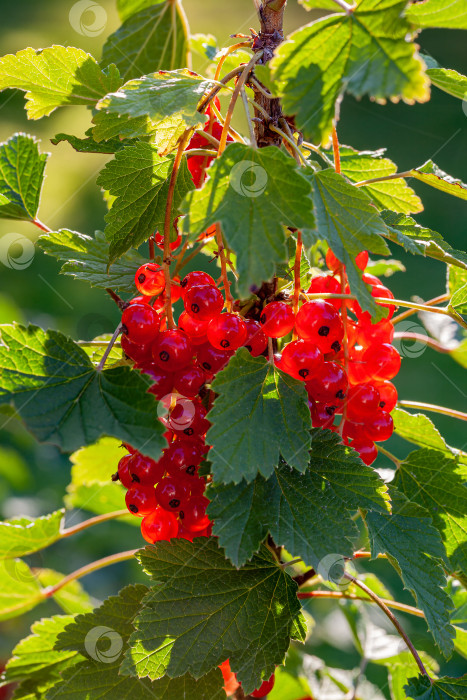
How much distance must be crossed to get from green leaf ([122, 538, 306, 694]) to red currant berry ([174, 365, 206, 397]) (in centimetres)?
15

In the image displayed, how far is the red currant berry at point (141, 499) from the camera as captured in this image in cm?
69

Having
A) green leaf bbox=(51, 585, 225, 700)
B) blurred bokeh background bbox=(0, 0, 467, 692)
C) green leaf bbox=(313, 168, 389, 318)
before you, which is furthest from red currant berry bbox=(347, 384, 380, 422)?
blurred bokeh background bbox=(0, 0, 467, 692)

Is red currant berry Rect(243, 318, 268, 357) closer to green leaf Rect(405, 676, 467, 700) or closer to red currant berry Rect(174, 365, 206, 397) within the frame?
red currant berry Rect(174, 365, 206, 397)

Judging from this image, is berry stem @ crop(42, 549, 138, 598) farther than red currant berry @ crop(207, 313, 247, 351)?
Yes

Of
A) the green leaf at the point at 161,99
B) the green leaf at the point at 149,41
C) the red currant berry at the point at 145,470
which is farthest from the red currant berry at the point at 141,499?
the green leaf at the point at 149,41

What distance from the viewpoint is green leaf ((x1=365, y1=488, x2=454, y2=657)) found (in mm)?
639

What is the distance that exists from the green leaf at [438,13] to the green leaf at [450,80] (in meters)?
0.17

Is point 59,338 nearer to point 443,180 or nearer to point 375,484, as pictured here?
point 375,484

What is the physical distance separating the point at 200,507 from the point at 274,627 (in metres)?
0.14

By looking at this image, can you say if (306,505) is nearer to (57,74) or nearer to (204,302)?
(204,302)

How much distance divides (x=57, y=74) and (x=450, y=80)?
17.4 inches

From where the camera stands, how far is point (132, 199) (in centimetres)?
69

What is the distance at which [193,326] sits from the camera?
0.69 m

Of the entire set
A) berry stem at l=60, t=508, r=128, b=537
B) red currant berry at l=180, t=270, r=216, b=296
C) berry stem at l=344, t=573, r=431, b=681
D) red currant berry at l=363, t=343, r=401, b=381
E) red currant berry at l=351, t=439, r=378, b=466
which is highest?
red currant berry at l=180, t=270, r=216, b=296
